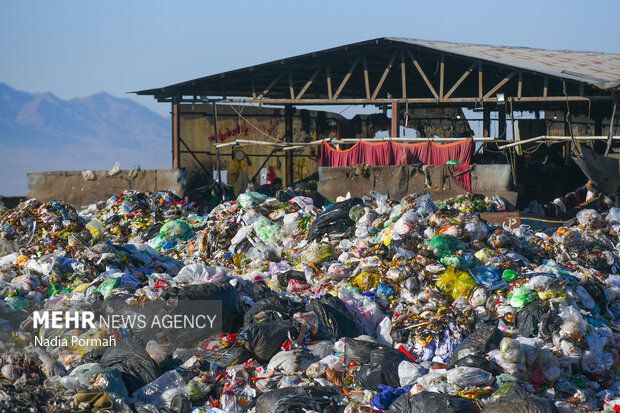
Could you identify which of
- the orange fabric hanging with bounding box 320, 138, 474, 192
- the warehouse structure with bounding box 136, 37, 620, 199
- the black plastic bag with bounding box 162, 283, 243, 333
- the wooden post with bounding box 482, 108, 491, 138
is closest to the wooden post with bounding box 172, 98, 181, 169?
the warehouse structure with bounding box 136, 37, 620, 199

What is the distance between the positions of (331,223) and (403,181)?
274 cm

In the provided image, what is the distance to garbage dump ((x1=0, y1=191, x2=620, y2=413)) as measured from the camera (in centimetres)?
682

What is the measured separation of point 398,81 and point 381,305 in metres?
10.8

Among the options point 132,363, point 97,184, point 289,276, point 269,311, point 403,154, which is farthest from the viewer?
point 97,184

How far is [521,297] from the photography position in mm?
8609

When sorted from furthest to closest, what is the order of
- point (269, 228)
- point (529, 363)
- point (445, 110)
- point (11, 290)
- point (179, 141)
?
point (445, 110)
point (179, 141)
point (269, 228)
point (11, 290)
point (529, 363)

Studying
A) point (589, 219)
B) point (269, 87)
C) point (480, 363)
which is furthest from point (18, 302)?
point (269, 87)

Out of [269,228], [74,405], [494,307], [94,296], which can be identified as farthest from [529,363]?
[269,228]

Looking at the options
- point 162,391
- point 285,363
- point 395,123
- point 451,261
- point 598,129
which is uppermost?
point 395,123

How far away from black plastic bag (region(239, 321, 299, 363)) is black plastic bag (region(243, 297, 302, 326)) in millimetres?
287

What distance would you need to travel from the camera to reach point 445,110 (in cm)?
2170

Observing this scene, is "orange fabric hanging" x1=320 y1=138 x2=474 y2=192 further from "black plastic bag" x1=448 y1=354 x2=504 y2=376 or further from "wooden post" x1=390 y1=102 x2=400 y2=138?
"black plastic bag" x1=448 y1=354 x2=504 y2=376

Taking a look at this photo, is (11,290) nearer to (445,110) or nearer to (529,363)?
(529,363)

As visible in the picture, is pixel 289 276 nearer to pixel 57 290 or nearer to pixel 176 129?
pixel 57 290
